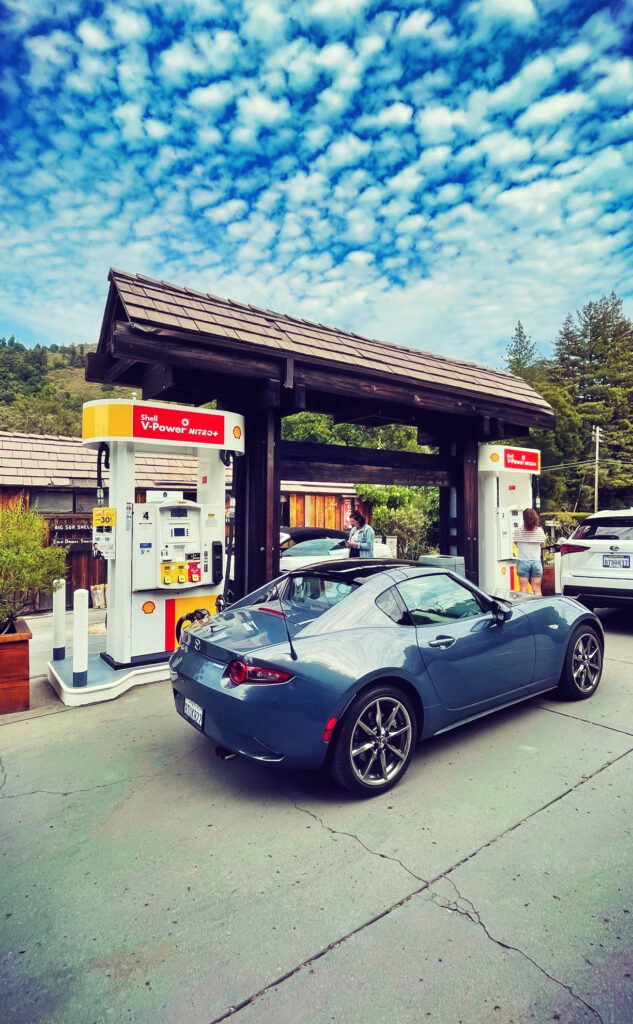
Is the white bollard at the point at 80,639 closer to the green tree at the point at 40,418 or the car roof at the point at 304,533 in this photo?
the car roof at the point at 304,533

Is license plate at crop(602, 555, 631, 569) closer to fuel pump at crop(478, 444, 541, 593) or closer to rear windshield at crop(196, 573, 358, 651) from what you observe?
fuel pump at crop(478, 444, 541, 593)

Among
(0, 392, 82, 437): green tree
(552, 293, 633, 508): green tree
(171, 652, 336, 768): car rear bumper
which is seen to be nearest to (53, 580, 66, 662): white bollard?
(171, 652, 336, 768): car rear bumper

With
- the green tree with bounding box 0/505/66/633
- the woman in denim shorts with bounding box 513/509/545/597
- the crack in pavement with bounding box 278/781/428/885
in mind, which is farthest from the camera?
the woman in denim shorts with bounding box 513/509/545/597

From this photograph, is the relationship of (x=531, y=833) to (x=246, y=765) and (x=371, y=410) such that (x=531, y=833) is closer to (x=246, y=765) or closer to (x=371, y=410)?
(x=246, y=765)

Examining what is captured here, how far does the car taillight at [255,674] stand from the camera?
2924mm

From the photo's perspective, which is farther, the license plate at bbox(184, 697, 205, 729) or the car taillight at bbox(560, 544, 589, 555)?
the car taillight at bbox(560, 544, 589, 555)

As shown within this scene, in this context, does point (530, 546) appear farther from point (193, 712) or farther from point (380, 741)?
point (193, 712)

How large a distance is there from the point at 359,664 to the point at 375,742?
0.48m

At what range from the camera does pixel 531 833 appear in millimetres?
2779

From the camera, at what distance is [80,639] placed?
4926mm

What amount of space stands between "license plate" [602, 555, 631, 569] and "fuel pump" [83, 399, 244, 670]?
4.97 m

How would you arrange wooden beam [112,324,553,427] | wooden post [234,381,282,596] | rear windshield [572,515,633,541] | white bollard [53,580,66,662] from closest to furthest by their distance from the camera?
1. wooden beam [112,324,553,427]
2. white bollard [53,580,66,662]
3. wooden post [234,381,282,596]
4. rear windshield [572,515,633,541]

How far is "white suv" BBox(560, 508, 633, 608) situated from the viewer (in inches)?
274

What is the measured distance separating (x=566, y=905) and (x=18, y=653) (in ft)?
14.3
